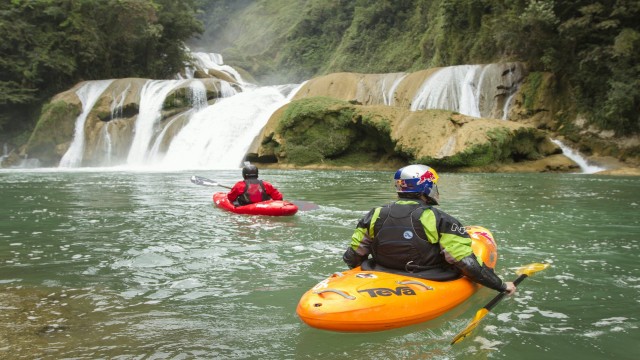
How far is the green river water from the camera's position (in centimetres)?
323

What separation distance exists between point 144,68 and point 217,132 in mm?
12712

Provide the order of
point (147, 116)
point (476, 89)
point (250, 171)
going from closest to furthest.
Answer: point (250, 171)
point (476, 89)
point (147, 116)

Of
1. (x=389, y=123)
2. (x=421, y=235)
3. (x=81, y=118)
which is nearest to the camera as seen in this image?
(x=421, y=235)

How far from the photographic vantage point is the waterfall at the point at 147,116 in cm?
2361

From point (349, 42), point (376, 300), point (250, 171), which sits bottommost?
point (376, 300)

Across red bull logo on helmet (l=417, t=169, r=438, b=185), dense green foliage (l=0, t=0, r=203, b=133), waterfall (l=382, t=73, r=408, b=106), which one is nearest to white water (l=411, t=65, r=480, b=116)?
waterfall (l=382, t=73, r=408, b=106)

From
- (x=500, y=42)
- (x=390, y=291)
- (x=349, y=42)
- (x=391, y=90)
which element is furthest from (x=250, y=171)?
(x=349, y=42)

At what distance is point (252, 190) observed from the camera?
855cm

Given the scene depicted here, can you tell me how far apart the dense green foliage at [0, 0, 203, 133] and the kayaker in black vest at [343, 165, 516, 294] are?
2790cm

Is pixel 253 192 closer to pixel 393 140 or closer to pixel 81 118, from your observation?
pixel 393 140

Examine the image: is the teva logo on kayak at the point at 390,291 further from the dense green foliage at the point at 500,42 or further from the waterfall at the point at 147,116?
the waterfall at the point at 147,116

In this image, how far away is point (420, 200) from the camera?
3898 mm

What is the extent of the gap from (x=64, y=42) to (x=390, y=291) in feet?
97.3

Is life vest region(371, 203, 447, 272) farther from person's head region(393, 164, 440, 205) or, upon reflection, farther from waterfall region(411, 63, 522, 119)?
waterfall region(411, 63, 522, 119)
